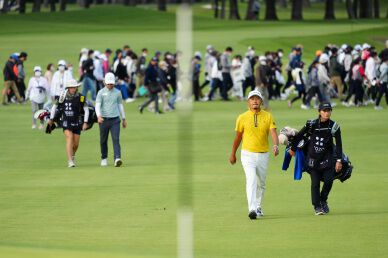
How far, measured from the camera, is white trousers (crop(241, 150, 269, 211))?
652 inches

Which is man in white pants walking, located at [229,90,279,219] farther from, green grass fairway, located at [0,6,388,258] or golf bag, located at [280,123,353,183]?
green grass fairway, located at [0,6,388,258]

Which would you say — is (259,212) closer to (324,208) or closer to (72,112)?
(324,208)

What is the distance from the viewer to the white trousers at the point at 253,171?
16562 millimetres

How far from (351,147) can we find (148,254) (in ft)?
46.8

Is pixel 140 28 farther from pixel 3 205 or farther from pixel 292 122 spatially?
pixel 3 205

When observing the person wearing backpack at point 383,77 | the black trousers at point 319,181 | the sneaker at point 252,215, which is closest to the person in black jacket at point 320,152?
the black trousers at point 319,181

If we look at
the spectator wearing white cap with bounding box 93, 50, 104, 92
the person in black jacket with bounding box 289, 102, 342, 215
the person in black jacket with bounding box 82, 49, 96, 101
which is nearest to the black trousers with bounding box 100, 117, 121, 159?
the person in black jacket with bounding box 289, 102, 342, 215

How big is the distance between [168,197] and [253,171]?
10.2 ft

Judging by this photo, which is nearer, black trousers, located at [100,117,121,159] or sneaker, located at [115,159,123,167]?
black trousers, located at [100,117,121,159]

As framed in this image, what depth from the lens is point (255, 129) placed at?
16703 millimetres

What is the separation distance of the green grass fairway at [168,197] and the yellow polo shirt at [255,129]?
0.99m

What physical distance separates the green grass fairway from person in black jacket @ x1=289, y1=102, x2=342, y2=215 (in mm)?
483

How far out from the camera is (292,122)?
113 ft

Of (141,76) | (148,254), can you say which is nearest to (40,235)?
(148,254)
